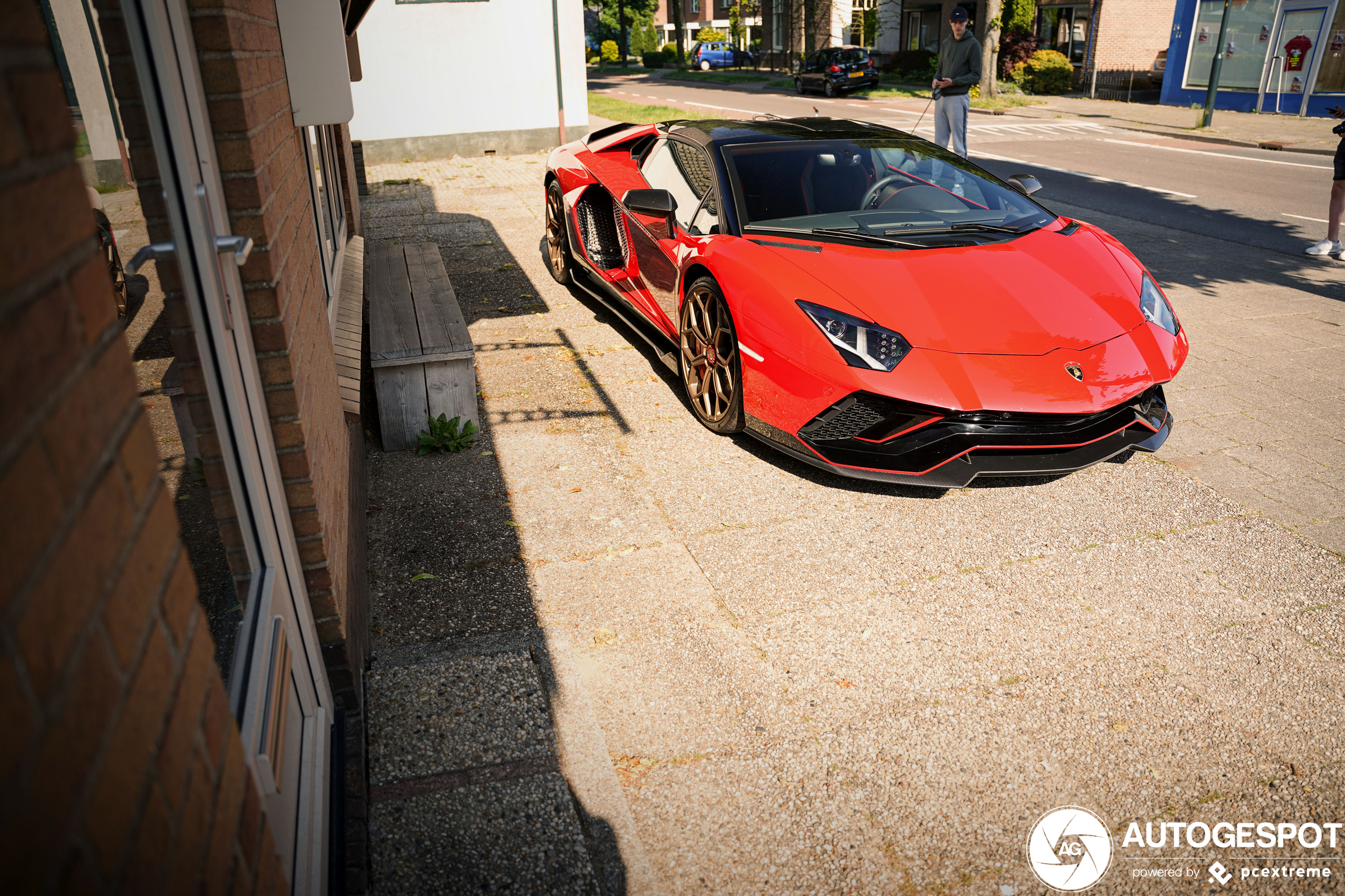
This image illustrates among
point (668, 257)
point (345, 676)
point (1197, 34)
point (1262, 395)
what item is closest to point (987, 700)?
point (345, 676)

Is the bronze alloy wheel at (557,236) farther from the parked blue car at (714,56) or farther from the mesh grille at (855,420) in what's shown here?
the parked blue car at (714,56)

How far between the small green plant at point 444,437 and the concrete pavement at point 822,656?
0.08m

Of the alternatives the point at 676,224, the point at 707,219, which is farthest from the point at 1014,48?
the point at 707,219

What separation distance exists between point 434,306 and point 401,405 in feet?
3.07

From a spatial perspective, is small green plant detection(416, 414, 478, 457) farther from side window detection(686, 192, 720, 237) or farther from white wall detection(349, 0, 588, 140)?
white wall detection(349, 0, 588, 140)

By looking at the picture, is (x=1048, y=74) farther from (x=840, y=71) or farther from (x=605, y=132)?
(x=605, y=132)

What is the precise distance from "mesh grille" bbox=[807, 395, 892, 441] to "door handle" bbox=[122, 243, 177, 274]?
2.57 metres

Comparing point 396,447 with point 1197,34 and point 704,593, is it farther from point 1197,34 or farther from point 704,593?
point 1197,34

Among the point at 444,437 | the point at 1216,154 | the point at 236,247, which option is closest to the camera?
the point at 236,247

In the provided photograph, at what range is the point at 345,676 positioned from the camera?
8.30 ft

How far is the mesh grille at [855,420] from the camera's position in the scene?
3.56 metres

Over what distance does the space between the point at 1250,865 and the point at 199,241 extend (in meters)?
2.96

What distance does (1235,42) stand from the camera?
23781 mm

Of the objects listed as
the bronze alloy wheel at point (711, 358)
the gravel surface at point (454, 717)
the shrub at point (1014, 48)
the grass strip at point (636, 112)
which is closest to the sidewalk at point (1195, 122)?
the shrub at point (1014, 48)
